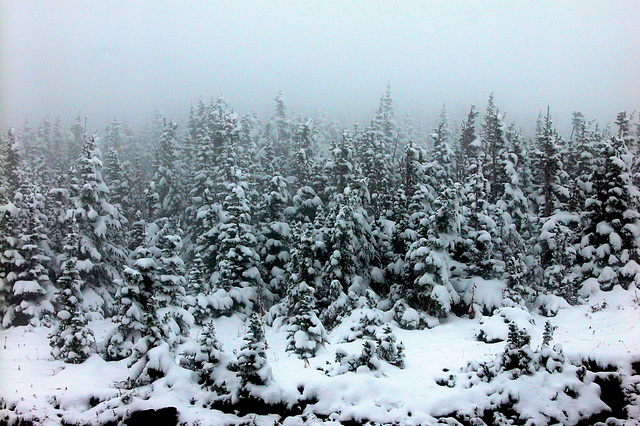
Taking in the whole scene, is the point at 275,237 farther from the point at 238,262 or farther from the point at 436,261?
the point at 436,261

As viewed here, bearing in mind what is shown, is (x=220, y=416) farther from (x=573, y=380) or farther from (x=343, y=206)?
(x=343, y=206)

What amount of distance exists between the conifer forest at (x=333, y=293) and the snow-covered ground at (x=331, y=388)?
2.6 inches

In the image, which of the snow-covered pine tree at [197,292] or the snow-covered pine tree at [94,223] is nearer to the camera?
the snow-covered pine tree at [197,292]

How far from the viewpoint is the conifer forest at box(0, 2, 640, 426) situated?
38.3 feet

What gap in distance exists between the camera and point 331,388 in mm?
12141

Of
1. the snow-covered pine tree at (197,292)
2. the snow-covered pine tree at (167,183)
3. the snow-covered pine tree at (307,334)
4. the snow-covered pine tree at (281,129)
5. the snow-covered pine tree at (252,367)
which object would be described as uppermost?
the snow-covered pine tree at (281,129)

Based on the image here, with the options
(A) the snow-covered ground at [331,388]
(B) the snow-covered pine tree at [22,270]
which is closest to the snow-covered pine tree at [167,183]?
(B) the snow-covered pine tree at [22,270]

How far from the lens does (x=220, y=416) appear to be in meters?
11.7

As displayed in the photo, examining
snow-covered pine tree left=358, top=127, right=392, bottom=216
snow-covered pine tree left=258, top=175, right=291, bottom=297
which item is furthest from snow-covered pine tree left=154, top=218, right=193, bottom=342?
snow-covered pine tree left=358, top=127, right=392, bottom=216

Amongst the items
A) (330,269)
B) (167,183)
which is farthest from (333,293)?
(167,183)

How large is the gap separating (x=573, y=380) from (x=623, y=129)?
31.3 m

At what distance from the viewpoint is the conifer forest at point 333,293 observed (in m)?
11.7

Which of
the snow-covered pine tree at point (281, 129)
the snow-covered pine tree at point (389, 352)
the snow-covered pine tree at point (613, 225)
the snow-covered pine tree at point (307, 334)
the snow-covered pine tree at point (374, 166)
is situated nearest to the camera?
the snow-covered pine tree at point (389, 352)

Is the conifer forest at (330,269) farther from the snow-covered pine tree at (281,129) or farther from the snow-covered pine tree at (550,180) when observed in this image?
the snow-covered pine tree at (281,129)
